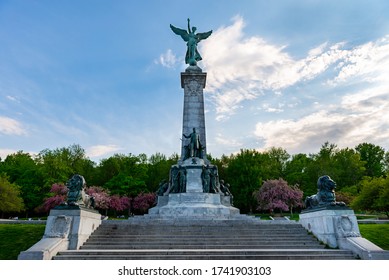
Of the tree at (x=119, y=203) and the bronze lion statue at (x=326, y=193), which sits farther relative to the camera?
the tree at (x=119, y=203)

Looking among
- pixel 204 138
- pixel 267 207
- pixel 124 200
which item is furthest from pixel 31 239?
pixel 267 207

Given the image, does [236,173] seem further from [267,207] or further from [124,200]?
[124,200]

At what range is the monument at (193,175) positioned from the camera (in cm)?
1892

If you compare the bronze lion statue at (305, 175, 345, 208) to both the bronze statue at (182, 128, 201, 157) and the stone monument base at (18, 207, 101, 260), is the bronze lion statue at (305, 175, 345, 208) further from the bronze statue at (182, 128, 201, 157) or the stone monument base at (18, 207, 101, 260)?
the bronze statue at (182, 128, 201, 157)

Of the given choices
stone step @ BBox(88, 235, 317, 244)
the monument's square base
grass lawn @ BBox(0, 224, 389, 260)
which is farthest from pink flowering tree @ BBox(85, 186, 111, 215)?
stone step @ BBox(88, 235, 317, 244)

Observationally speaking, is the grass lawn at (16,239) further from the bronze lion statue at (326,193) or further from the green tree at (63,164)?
the green tree at (63,164)

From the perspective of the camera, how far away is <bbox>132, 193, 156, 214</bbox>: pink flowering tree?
4725 centimetres

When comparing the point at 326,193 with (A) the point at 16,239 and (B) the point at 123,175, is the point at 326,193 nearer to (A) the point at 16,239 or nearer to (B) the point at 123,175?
(A) the point at 16,239

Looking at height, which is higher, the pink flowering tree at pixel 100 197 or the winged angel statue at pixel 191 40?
the winged angel statue at pixel 191 40

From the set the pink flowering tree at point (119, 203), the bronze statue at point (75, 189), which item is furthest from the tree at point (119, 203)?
the bronze statue at point (75, 189)

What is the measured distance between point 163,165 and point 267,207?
63.4ft

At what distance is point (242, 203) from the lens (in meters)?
48.5

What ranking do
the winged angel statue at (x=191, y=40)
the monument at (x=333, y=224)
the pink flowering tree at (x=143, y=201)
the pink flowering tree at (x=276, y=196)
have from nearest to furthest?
the monument at (x=333, y=224), the winged angel statue at (x=191, y=40), the pink flowering tree at (x=276, y=196), the pink flowering tree at (x=143, y=201)

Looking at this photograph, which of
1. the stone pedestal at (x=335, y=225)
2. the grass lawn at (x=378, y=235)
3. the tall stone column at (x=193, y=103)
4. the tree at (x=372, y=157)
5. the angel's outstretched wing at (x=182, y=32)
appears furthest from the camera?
the tree at (x=372, y=157)
